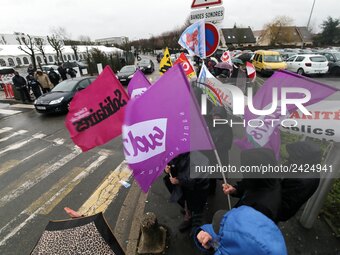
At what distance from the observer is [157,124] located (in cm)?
245

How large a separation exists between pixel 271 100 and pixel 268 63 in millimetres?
17174

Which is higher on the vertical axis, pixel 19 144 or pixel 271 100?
pixel 271 100

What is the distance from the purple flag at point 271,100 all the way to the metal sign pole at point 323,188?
65cm

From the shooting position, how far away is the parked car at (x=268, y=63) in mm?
18094

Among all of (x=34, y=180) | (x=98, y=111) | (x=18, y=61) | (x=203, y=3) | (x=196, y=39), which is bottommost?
(x=18, y=61)

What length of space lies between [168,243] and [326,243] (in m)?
2.12

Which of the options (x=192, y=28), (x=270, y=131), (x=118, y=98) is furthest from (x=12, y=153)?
(x=270, y=131)

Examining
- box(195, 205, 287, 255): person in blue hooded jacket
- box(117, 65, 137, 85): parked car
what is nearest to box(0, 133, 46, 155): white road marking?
box(195, 205, 287, 255): person in blue hooded jacket

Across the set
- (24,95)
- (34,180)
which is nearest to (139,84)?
(34,180)

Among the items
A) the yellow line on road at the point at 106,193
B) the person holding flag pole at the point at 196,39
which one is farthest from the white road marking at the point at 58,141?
the person holding flag pole at the point at 196,39

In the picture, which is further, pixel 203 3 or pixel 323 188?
pixel 203 3

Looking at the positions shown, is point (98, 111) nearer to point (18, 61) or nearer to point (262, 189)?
point (262, 189)

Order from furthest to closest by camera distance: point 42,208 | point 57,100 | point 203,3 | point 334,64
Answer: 1. point 334,64
2. point 57,100
3. point 203,3
4. point 42,208

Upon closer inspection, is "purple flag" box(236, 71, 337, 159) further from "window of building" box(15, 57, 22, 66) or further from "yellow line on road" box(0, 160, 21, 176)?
"window of building" box(15, 57, 22, 66)
